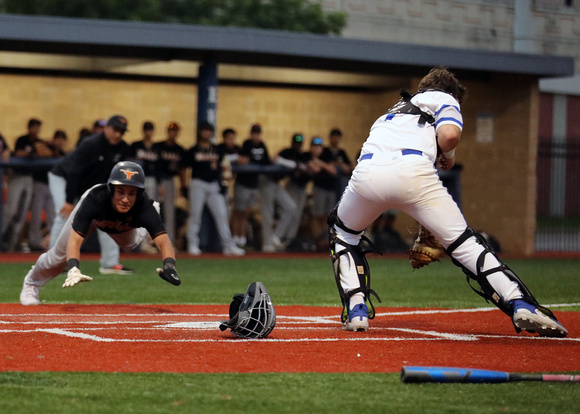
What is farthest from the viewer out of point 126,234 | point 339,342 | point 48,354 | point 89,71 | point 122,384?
point 89,71

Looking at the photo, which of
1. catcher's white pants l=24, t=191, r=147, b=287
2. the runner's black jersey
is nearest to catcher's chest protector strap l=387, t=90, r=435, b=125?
the runner's black jersey

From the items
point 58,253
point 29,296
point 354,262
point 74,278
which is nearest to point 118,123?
point 29,296

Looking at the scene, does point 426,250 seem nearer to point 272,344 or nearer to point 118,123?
point 272,344

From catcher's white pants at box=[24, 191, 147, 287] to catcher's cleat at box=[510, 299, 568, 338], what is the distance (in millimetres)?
3534

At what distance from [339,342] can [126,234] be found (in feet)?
9.24

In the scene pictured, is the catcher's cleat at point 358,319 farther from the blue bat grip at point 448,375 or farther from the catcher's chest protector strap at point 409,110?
the blue bat grip at point 448,375

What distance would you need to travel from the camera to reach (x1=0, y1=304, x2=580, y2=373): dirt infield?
225 inches

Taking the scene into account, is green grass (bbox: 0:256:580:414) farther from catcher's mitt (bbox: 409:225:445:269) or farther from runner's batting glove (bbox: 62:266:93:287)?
catcher's mitt (bbox: 409:225:445:269)

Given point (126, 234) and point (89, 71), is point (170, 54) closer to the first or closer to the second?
point (89, 71)

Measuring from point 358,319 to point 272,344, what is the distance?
937 millimetres

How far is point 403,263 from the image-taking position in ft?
54.0

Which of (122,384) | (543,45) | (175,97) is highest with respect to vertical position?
(543,45)

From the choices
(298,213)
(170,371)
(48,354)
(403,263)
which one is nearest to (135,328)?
(48,354)

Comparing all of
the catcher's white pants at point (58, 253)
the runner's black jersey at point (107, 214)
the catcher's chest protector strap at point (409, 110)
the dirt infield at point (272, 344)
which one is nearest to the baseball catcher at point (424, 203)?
the catcher's chest protector strap at point (409, 110)
